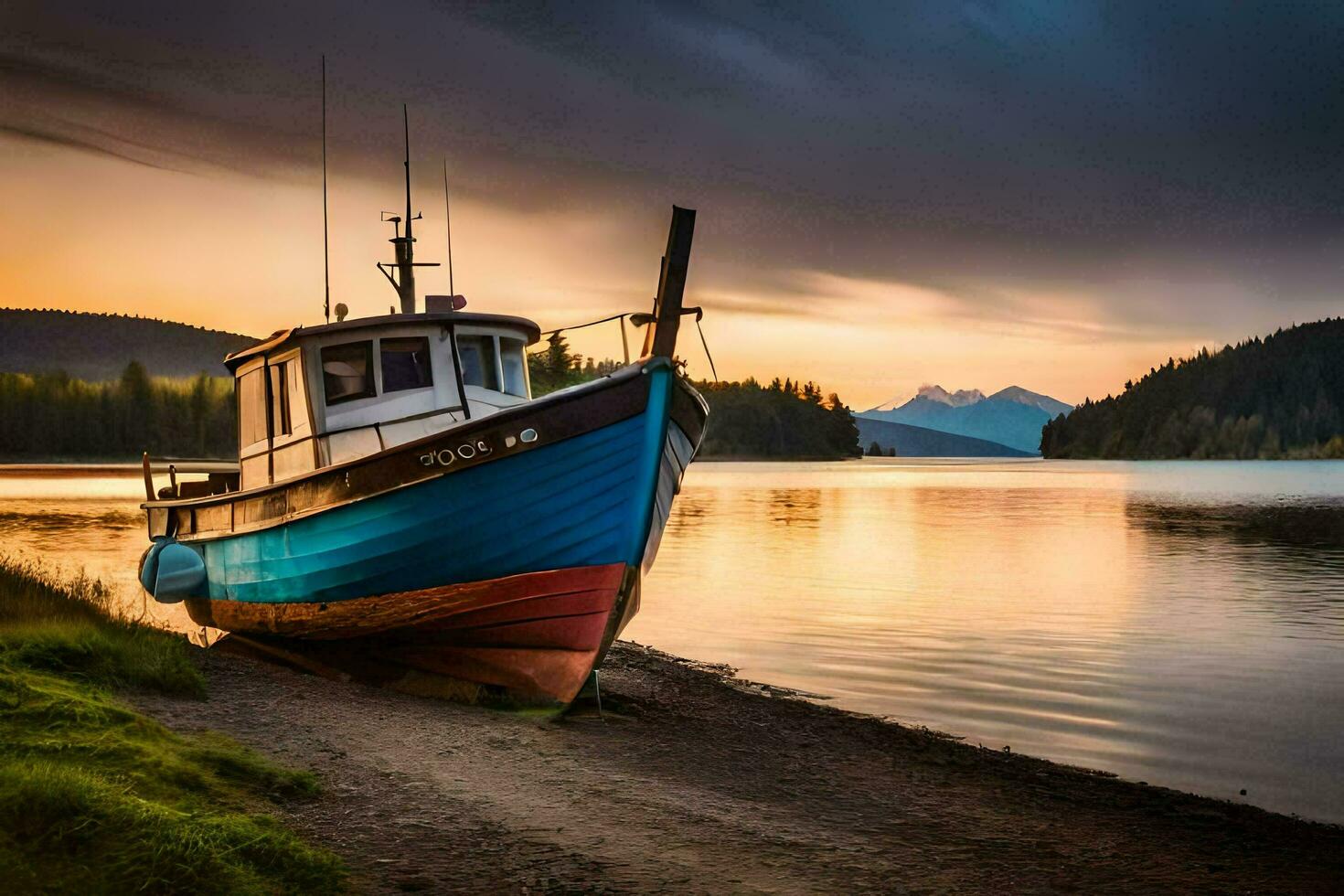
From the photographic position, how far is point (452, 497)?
11.5m

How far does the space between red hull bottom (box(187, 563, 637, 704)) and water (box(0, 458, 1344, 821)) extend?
456 cm

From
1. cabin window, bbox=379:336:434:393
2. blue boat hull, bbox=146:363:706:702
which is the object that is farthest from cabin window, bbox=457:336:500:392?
blue boat hull, bbox=146:363:706:702

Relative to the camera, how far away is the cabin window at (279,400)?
1375cm

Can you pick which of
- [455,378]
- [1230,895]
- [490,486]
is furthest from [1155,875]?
[455,378]

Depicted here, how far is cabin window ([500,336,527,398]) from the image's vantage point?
14438 mm

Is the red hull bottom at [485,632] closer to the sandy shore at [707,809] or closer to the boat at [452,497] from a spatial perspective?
the boat at [452,497]

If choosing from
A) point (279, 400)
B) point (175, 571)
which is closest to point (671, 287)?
point (279, 400)

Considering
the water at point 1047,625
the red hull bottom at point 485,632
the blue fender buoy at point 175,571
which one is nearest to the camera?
the red hull bottom at point 485,632

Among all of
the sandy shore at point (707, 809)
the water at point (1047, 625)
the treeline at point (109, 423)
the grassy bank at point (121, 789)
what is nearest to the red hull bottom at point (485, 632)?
the sandy shore at point (707, 809)

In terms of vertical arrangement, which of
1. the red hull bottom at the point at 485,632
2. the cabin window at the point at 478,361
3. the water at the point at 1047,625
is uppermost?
the cabin window at the point at 478,361

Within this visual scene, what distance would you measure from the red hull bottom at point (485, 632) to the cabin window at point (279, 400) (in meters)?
2.30

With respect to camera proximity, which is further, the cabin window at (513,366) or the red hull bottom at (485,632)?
the cabin window at (513,366)

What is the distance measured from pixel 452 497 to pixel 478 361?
118 inches

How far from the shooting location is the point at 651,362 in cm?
1123
